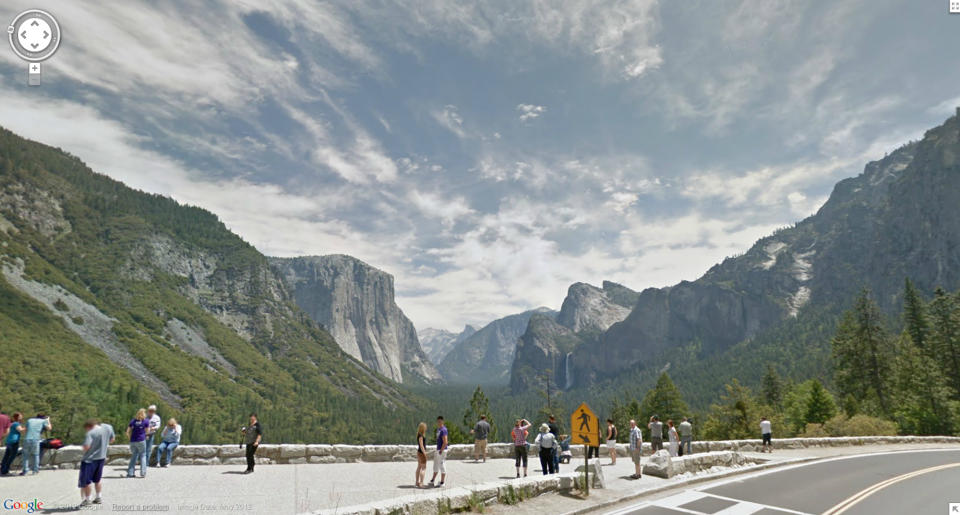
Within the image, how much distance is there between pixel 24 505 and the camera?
32.7 feet

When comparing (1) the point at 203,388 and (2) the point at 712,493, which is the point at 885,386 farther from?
(1) the point at 203,388

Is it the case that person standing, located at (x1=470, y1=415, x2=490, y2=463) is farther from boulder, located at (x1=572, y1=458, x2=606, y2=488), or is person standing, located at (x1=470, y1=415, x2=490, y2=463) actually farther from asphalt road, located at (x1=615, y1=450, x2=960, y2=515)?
asphalt road, located at (x1=615, y1=450, x2=960, y2=515)

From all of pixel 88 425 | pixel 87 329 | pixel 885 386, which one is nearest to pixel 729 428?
pixel 885 386

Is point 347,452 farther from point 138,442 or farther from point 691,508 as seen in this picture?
point 691,508

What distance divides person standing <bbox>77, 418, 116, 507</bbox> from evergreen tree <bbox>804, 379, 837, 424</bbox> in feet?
195

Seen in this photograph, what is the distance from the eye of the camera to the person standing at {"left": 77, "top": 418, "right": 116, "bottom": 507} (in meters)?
9.89

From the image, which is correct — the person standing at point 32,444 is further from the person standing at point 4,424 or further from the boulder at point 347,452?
the boulder at point 347,452

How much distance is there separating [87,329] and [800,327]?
9437 inches

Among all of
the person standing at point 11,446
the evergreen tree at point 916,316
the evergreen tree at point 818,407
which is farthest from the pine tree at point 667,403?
the person standing at point 11,446

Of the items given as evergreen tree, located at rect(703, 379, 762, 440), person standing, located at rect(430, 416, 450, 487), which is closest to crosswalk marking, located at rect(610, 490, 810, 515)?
person standing, located at rect(430, 416, 450, 487)

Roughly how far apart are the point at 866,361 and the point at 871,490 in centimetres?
4498

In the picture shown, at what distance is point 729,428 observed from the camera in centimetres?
5256

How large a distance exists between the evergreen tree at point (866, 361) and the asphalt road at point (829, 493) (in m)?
34.0

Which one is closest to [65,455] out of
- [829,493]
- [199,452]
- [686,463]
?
[199,452]
